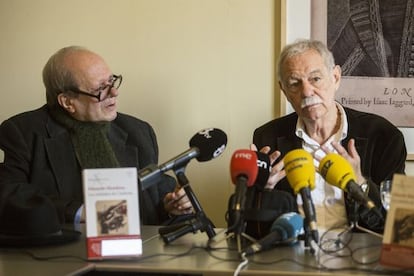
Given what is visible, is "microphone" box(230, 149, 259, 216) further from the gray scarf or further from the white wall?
the white wall

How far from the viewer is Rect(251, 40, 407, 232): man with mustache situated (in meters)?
2.02

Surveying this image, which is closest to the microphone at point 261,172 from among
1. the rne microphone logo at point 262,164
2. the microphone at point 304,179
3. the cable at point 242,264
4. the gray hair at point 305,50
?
the rne microphone logo at point 262,164

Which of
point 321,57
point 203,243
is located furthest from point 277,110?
point 203,243

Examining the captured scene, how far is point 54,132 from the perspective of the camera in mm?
2137

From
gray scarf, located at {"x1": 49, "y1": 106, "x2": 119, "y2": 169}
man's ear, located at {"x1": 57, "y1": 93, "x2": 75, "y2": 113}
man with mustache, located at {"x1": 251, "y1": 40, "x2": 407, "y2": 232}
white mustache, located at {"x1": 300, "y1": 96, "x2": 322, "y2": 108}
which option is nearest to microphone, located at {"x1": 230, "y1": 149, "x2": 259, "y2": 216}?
man with mustache, located at {"x1": 251, "y1": 40, "x2": 407, "y2": 232}

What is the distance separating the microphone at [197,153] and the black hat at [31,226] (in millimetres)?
300

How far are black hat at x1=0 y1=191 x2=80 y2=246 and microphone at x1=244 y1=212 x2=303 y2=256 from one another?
48cm

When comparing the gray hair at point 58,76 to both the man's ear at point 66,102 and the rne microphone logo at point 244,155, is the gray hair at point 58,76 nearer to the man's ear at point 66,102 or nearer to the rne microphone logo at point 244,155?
the man's ear at point 66,102

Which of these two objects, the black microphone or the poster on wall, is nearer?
the black microphone

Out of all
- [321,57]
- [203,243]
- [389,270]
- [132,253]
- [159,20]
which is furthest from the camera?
[159,20]

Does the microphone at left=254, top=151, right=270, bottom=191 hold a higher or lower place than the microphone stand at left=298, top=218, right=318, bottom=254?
higher

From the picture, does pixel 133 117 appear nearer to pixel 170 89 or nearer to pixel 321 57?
pixel 170 89

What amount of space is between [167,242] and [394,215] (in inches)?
21.1

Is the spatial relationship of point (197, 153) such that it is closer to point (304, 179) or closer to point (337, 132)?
point (304, 179)
